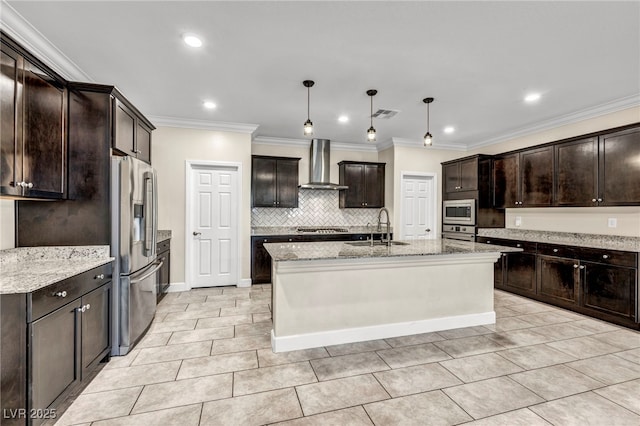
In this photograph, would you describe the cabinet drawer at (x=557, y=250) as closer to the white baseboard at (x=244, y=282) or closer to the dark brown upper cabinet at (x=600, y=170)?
the dark brown upper cabinet at (x=600, y=170)

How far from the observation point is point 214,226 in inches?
195

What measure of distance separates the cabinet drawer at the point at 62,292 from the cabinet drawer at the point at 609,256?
5221 mm

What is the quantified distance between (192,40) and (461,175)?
16.4 feet

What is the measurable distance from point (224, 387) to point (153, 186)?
2.14 meters

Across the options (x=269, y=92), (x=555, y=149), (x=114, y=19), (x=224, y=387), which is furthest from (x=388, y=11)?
(x=555, y=149)

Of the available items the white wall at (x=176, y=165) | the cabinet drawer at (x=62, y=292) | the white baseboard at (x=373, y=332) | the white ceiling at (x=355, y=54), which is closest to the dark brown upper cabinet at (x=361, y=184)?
the white ceiling at (x=355, y=54)

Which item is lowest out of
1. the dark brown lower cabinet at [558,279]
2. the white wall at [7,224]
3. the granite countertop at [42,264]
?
the dark brown lower cabinet at [558,279]

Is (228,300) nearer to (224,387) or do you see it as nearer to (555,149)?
(224,387)

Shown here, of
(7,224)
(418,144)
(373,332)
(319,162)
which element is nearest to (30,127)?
(7,224)

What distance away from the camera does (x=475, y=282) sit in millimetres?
3418

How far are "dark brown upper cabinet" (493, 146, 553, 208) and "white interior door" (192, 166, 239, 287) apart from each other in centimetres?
459

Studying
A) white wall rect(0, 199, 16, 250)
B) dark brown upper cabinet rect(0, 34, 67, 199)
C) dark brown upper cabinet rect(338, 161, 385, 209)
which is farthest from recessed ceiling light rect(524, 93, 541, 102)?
white wall rect(0, 199, 16, 250)

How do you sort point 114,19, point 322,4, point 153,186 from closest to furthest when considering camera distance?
point 322,4
point 114,19
point 153,186

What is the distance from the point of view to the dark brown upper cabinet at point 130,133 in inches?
109
